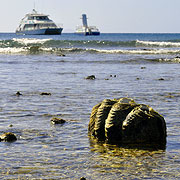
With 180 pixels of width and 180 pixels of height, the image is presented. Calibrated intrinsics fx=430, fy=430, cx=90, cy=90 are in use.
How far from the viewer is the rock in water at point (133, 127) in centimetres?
851

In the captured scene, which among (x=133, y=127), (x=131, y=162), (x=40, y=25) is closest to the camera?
(x=131, y=162)

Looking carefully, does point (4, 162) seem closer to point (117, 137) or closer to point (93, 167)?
point (93, 167)

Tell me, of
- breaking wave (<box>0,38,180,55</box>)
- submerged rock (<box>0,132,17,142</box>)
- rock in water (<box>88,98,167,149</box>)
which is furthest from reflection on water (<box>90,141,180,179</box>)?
breaking wave (<box>0,38,180,55</box>)

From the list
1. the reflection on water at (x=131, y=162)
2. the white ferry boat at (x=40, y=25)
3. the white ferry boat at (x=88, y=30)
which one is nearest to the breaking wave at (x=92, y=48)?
the reflection on water at (x=131, y=162)

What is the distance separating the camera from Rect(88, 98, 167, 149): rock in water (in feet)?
27.9

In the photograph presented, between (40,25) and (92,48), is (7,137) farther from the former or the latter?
(40,25)

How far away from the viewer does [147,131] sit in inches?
338

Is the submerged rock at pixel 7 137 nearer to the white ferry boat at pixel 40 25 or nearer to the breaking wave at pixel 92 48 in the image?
the breaking wave at pixel 92 48

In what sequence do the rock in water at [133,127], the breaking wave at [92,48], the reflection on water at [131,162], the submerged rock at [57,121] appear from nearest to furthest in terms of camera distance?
1. the reflection on water at [131,162]
2. the rock in water at [133,127]
3. the submerged rock at [57,121]
4. the breaking wave at [92,48]

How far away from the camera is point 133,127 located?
8523mm

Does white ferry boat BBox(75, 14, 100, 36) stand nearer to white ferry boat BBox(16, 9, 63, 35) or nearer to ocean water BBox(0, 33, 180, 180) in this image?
white ferry boat BBox(16, 9, 63, 35)

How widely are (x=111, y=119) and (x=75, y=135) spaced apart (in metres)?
1.00

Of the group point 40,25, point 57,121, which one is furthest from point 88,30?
point 57,121

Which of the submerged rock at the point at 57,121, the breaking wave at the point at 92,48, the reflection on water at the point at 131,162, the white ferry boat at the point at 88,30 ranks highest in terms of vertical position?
the white ferry boat at the point at 88,30
